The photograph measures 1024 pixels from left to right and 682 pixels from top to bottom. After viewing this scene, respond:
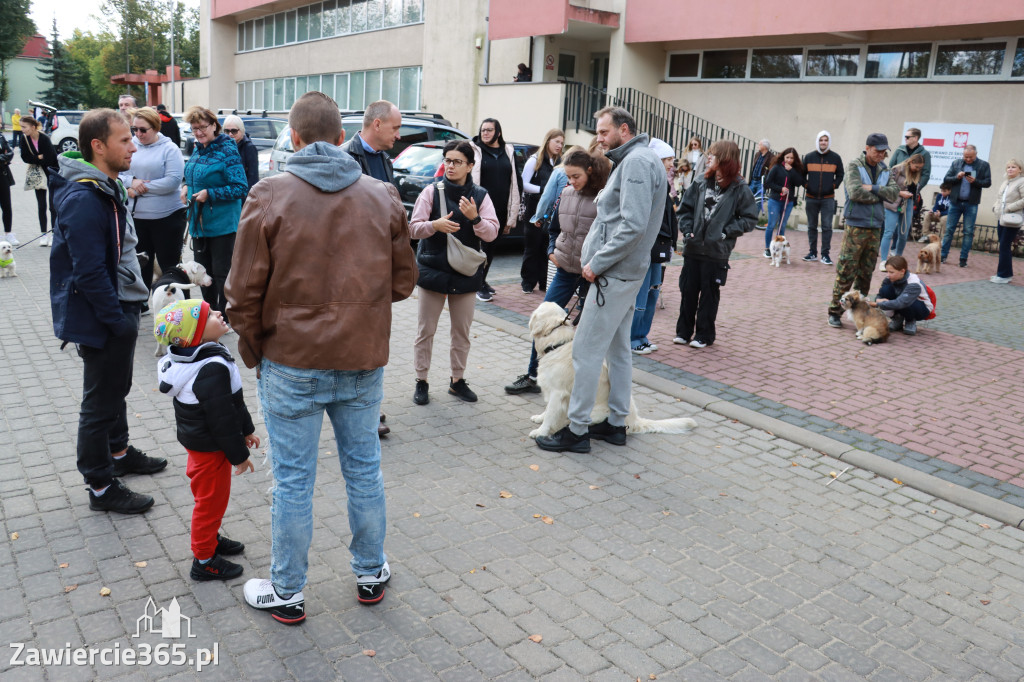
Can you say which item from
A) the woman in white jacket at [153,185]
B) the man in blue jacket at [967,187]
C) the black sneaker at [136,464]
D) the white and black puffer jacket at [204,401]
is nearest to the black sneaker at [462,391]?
the black sneaker at [136,464]

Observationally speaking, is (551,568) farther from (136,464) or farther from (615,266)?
(136,464)

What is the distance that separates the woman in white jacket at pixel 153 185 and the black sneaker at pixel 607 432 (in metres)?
4.56

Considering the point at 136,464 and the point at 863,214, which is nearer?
the point at 136,464

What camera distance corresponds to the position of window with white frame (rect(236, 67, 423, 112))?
29.1 m

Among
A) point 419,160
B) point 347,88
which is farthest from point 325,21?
point 419,160

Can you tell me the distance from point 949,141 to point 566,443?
14967 millimetres

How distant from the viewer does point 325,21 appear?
34.5m

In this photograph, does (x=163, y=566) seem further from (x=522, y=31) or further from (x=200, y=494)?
(x=522, y=31)

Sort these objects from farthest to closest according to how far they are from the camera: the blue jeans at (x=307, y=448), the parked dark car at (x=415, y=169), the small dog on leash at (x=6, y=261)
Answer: the parked dark car at (x=415, y=169)
the small dog on leash at (x=6, y=261)
the blue jeans at (x=307, y=448)

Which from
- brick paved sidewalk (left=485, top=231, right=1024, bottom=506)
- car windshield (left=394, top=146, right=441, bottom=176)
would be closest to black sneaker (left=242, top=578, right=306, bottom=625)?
brick paved sidewalk (left=485, top=231, right=1024, bottom=506)

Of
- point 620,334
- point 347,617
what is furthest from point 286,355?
point 620,334

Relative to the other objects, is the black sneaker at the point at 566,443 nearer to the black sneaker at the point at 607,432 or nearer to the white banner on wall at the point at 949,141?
the black sneaker at the point at 607,432

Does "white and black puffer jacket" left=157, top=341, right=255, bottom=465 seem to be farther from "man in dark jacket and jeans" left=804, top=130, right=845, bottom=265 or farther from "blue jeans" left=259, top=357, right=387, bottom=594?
"man in dark jacket and jeans" left=804, top=130, right=845, bottom=265

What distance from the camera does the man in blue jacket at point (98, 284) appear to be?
391cm
